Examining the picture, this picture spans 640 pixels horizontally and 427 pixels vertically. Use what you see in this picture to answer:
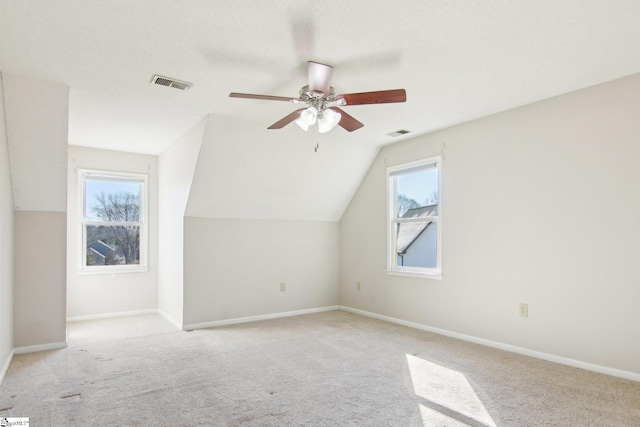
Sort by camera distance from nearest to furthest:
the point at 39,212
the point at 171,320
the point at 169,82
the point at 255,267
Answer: the point at 169,82 < the point at 39,212 < the point at 171,320 < the point at 255,267

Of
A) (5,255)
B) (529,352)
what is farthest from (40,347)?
(529,352)

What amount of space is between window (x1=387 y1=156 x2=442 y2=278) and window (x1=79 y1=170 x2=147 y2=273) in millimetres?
3692

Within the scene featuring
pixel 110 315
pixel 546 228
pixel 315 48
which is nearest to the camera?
pixel 315 48

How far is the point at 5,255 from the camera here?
3.14 m

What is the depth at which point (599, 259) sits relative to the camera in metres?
3.11

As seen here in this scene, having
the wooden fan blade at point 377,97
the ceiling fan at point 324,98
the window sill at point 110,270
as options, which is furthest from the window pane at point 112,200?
the wooden fan blade at point 377,97

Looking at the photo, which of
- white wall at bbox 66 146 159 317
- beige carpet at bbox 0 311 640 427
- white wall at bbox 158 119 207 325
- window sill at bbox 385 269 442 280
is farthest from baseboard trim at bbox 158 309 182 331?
window sill at bbox 385 269 442 280

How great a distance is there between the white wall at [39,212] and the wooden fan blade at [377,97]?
8.16ft

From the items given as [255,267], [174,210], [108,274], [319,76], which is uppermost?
[319,76]

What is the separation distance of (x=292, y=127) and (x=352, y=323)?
258cm

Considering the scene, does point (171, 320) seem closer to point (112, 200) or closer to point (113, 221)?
point (113, 221)

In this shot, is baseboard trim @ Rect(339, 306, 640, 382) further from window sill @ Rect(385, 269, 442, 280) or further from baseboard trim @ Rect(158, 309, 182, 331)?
baseboard trim @ Rect(158, 309, 182, 331)

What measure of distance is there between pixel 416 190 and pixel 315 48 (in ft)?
8.94

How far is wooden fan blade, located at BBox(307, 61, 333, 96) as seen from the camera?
248cm
